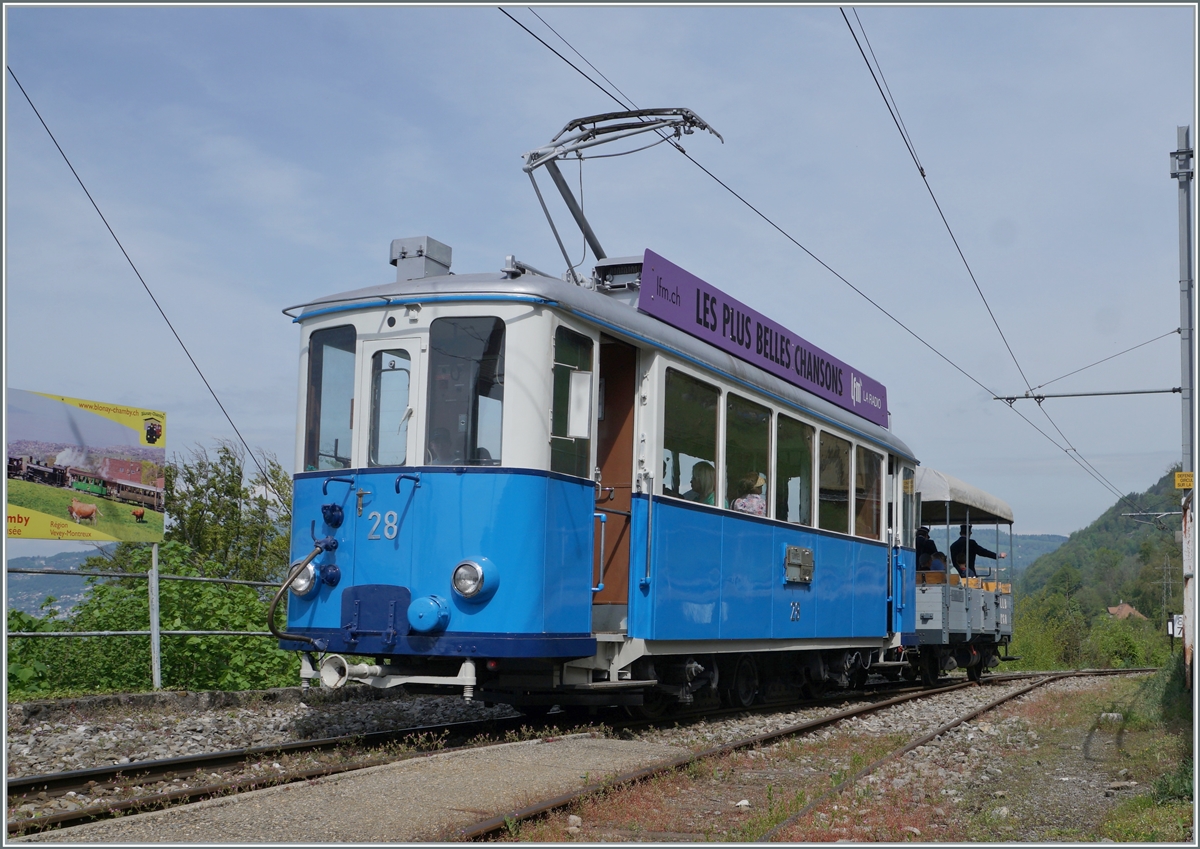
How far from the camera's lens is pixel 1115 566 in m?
130

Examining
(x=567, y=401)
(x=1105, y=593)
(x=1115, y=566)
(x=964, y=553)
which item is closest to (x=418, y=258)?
(x=567, y=401)

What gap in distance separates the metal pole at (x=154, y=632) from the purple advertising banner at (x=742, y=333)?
477 centimetres

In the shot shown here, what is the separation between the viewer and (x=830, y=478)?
1256 centimetres

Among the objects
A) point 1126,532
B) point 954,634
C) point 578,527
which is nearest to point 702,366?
point 578,527

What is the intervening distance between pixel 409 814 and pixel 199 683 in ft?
19.7

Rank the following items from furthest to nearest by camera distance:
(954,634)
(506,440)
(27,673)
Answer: (954,634), (27,673), (506,440)

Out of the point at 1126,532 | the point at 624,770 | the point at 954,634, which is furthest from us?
the point at 1126,532

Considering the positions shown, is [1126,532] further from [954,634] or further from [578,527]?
[578,527]

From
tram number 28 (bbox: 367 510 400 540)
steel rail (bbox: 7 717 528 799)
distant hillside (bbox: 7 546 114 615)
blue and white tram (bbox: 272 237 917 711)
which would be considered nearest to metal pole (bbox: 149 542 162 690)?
distant hillside (bbox: 7 546 114 615)

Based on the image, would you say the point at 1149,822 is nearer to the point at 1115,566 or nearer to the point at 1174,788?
the point at 1174,788

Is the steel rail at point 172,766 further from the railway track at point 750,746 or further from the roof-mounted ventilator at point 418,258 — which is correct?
the roof-mounted ventilator at point 418,258

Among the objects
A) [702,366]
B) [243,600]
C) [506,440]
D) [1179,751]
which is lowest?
[1179,751]

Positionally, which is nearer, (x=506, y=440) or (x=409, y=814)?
(x=409, y=814)

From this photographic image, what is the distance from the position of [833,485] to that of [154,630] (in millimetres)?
6633
